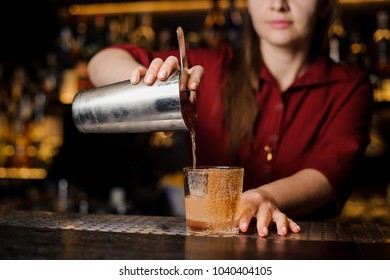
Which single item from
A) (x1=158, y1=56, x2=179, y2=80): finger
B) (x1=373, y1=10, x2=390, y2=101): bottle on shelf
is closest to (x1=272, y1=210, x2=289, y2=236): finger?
(x1=158, y1=56, x2=179, y2=80): finger

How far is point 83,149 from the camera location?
339cm

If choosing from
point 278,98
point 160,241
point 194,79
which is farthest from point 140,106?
point 278,98

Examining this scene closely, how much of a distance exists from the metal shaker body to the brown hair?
2.07ft

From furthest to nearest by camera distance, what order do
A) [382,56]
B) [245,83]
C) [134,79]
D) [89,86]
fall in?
[89,86] < [382,56] < [245,83] < [134,79]

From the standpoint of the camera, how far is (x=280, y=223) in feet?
3.68

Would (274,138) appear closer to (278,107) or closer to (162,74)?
(278,107)

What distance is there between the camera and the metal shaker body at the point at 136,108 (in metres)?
1.06

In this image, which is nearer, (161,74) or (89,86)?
(161,74)

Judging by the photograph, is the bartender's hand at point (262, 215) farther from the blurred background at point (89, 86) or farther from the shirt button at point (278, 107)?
the blurred background at point (89, 86)

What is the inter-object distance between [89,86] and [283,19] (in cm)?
187

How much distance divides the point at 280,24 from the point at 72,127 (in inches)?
79.4

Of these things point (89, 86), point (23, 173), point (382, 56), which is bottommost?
point (23, 173)

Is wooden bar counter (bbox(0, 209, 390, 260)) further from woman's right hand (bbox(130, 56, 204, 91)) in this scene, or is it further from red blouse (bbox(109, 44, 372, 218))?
red blouse (bbox(109, 44, 372, 218))
